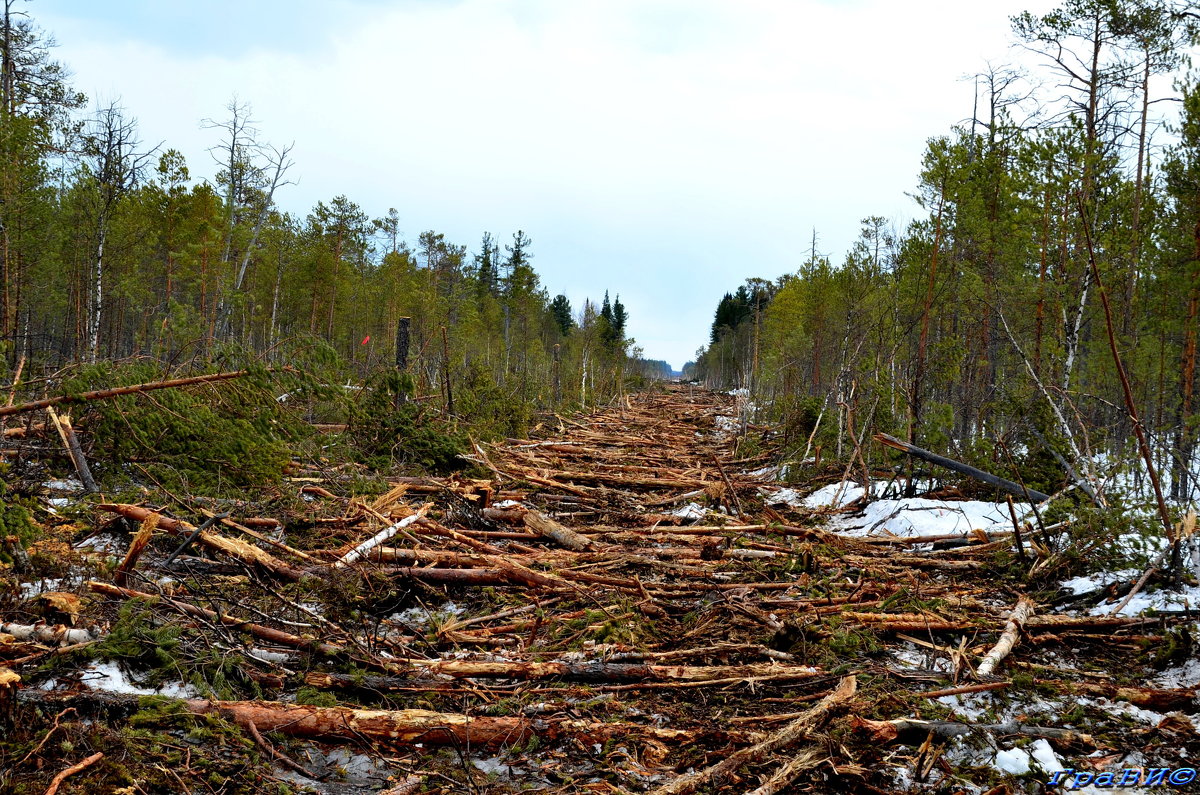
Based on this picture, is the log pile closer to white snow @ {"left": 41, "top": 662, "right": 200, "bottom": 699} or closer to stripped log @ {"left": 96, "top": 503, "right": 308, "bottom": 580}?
stripped log @ {"left": 96, "top": 503, "right": 308, "bottom": 580}

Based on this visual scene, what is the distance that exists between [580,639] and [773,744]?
1621 millimetres

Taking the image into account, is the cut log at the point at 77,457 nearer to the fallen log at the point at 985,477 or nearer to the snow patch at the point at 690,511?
the snow patch at the point at 690,511

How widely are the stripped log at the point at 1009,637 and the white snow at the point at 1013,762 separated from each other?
0.81m

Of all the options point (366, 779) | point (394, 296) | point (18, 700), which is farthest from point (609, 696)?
point (394, 296)

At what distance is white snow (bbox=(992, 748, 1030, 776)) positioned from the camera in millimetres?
2865

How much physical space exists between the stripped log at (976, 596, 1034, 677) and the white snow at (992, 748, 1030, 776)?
81cm

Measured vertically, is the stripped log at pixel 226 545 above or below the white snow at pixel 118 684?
above

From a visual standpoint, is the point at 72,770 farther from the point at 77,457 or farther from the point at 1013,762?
the point at 77,457

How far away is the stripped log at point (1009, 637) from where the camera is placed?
384 cm

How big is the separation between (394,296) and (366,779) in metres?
34.0

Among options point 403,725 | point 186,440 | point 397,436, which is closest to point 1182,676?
point 403,725

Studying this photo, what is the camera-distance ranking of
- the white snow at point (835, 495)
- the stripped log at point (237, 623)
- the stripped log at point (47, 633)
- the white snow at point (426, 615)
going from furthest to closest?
the white snow at point (835, 495)
the white snow at point (426, 615)
the stripped log at point (237, 623)
the stripped log at point (47, 633)

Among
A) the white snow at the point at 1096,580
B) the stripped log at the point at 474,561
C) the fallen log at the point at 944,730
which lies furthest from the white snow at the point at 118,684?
the white snow at the point at 1096,580

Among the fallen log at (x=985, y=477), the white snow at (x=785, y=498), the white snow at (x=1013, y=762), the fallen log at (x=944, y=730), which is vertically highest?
the fallen log at (x=985, y=477)
